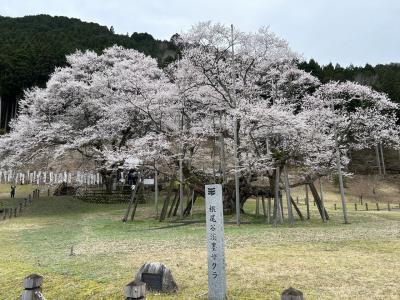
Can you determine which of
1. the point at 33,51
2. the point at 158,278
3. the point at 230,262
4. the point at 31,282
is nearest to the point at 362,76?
the point at 33,51

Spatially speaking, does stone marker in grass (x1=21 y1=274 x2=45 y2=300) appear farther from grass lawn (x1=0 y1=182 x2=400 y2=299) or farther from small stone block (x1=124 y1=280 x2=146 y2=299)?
grass lawn (x1=0 y1=182 x2=400 y2=299)

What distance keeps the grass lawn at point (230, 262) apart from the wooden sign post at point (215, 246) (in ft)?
1.09

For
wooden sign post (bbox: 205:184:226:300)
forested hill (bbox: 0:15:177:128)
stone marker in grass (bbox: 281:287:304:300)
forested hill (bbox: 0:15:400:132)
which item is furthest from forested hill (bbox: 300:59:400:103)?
stone marker in grass (bbox: 281:287:304:300)

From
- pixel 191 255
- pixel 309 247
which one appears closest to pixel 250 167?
pixel 309 247

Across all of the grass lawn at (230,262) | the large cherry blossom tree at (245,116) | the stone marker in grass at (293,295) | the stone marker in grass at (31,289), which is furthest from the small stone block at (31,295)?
the large cherry blossom tree at (245,116)

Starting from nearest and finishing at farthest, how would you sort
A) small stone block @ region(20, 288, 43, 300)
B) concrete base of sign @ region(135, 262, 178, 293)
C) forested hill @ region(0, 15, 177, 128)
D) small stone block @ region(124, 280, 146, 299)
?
small stone block @ region(124, 280, 146, 299) < small stone block @ region(20, 288, 43, 300) < concrete base of sign @ region(135, 262, 178, 293) < forested hill @ region(0, 15, 177, 128)

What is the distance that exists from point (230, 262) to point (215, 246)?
8.10 ft

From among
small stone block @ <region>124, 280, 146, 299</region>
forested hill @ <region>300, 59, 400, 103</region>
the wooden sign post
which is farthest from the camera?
forested hill @ <region>300, 59, 400, 103</region>

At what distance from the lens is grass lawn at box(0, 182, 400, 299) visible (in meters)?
6.27

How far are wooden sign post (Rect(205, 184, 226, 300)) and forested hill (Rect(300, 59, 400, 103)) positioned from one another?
4202cm

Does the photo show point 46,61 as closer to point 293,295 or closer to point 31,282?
point 31,282

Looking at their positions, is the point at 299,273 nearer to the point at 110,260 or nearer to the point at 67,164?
the point at 110,260

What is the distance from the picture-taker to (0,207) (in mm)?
26094

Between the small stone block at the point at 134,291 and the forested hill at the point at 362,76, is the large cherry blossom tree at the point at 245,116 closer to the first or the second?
the small stone block at the point at 134,291
